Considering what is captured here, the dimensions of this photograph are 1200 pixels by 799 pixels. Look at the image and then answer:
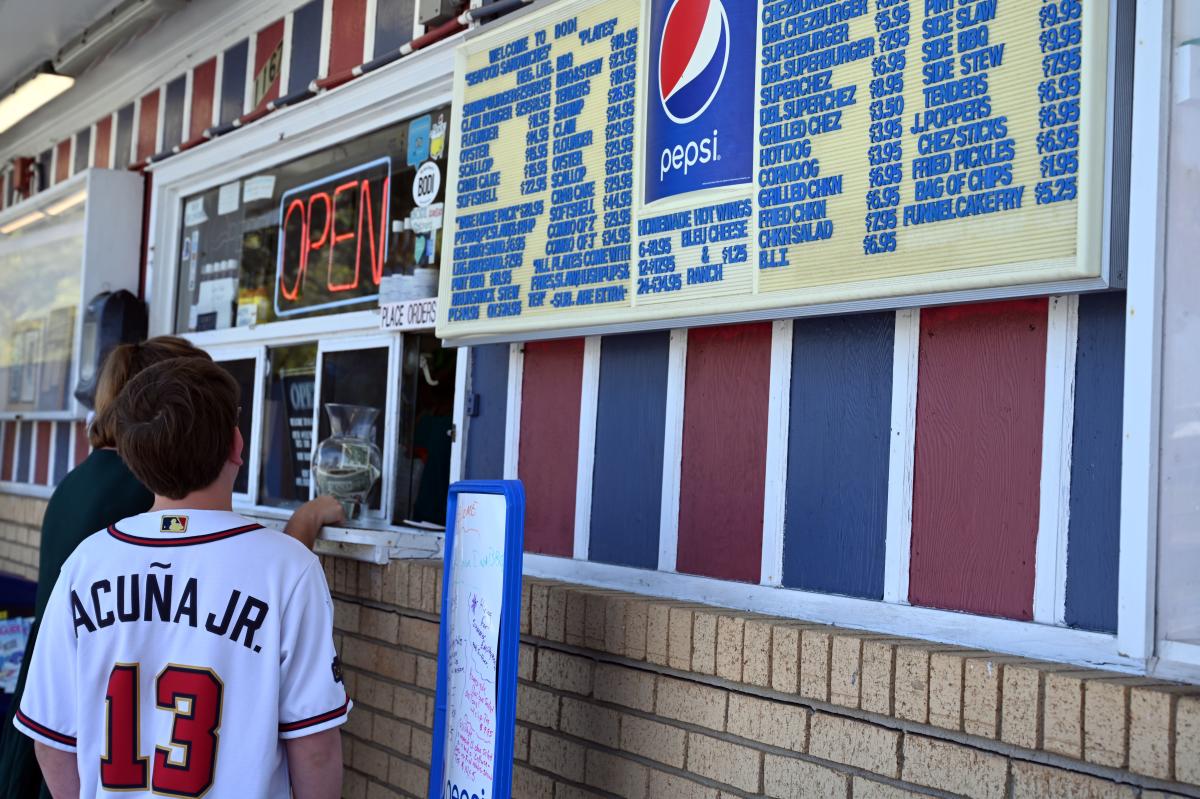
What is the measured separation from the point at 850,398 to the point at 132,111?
5.14m

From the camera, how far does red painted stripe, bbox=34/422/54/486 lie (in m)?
7.01

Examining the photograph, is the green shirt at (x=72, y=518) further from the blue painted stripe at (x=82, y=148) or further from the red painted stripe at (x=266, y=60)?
the blue painted stripe at (x=82, y=148)

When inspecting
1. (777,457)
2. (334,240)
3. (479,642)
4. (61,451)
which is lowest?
(479,642)

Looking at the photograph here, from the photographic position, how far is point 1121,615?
79.7 inches

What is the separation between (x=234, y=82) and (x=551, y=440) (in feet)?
9.59

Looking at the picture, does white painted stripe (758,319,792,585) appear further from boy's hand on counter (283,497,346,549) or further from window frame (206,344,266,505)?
window frame (206,344,266,505)

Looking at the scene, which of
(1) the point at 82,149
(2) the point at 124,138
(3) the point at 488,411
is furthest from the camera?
(1) the point at 82,149

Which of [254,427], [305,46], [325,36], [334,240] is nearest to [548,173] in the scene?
[334,240]

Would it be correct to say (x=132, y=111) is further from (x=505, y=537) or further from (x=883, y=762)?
(x=883, y=762)

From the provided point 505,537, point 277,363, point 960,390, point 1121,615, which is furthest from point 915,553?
point 277,363

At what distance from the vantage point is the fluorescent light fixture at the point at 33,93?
675cm

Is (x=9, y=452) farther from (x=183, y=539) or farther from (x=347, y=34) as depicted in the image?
→ (x=183, y=539)

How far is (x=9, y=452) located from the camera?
24.8 feet

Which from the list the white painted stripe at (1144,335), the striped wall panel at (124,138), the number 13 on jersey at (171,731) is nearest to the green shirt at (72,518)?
the number 13 on jersey at (171,731)
